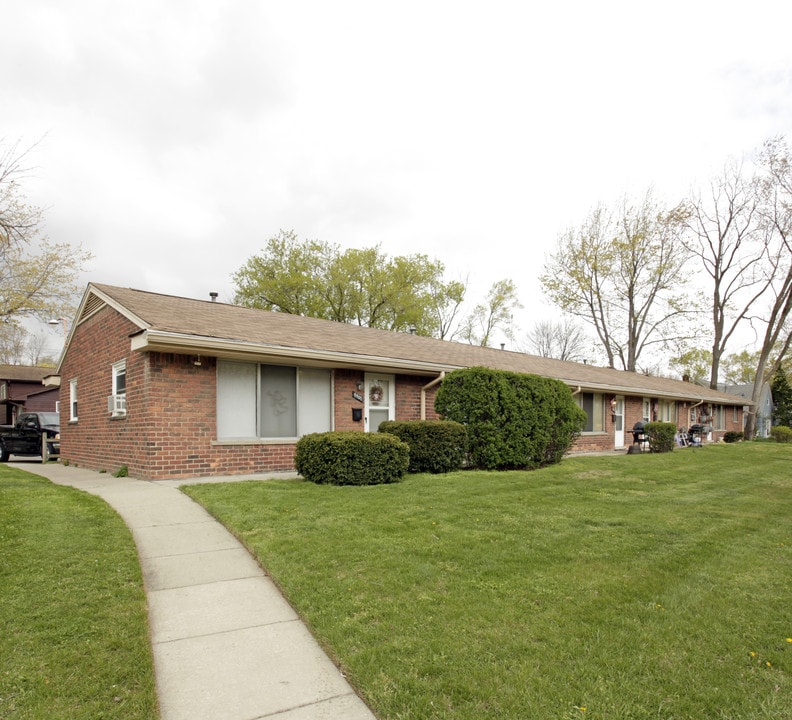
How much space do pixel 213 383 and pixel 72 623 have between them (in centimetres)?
667

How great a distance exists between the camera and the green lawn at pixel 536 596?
2.69 meters

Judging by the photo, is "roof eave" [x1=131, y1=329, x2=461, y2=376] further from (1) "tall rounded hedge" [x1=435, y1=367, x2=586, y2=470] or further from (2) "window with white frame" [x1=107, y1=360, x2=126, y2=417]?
(2) "window with white frame" [x1=107, y1=360, x2=126, y2=417]

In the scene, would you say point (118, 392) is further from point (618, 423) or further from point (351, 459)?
point (618, 423)

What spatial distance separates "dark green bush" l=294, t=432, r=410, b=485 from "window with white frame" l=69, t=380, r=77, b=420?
8335 mm

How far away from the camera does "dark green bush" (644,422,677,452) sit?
1683 centimetres

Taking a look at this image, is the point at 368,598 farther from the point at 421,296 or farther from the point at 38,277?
the point at 421,296

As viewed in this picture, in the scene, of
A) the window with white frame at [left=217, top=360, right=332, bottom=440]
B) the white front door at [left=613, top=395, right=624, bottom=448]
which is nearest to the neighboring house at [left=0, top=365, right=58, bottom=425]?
the window with white frame at [left=217, top=360, right=332, bottom=440]

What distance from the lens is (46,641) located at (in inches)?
125

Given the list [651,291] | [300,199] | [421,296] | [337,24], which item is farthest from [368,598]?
[651,291]

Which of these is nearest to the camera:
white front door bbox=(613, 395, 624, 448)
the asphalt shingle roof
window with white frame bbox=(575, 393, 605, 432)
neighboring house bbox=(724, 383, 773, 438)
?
the asphalt shingle roof

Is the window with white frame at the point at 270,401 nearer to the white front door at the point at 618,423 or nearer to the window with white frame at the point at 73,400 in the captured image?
the window with white frame at the point at 73,400

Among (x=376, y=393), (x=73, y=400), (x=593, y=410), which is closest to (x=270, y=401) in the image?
(x=376, y=393)

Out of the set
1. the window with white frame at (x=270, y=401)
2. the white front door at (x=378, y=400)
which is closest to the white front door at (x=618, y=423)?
the white front door at (x=378, y=400)

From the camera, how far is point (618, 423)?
20484mm
